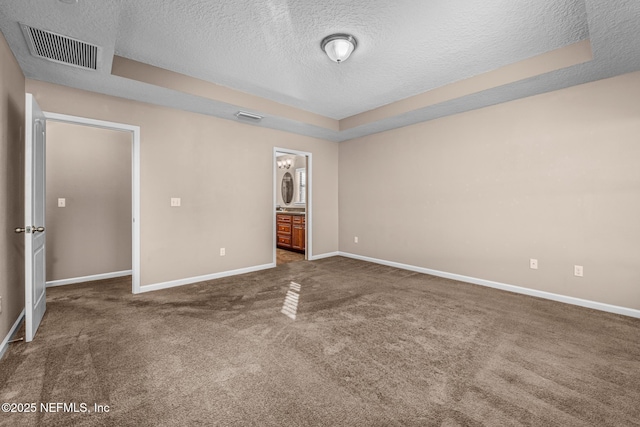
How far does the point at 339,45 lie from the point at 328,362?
2.66 m

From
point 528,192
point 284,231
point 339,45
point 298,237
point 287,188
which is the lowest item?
point 298,237

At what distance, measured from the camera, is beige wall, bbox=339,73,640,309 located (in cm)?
289

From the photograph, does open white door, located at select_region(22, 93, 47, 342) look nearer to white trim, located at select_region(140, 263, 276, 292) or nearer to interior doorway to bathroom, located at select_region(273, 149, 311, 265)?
white trim, located at select_region(140, 263, 276, 292)

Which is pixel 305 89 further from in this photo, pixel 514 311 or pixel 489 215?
pixel 514 311

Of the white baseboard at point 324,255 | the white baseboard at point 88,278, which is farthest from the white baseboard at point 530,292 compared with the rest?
the white baseboard at point 88,278

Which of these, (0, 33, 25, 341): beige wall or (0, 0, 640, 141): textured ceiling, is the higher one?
(0, 0, 640, 141): textured ceiling

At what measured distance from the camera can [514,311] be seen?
294 cm

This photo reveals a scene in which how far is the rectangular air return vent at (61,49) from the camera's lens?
2209 millimetres

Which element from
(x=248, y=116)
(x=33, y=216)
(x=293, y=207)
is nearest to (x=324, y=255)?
(x=293, y=207)

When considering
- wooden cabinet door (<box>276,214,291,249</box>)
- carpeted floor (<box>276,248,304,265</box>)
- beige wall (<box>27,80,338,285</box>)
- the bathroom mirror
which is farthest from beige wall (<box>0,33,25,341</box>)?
the bathroom mirror

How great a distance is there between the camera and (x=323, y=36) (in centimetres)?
253

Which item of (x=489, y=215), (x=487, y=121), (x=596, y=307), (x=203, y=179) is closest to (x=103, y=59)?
(x=203, y=179)

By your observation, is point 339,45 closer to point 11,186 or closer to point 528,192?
point 528,192

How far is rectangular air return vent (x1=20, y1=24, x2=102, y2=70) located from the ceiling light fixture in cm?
201
